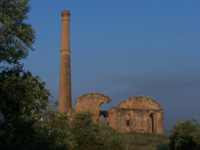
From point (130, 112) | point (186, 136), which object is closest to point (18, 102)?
point (186, 136)

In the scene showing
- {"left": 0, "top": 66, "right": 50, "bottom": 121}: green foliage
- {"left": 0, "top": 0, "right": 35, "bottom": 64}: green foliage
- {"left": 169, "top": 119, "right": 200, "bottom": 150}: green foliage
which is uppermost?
{"left": 0, "top": 0, "right": 35, "bottom": 64}: green foliage

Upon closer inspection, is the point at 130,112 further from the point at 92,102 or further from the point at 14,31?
the point at 14,31

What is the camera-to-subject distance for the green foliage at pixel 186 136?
24.4m

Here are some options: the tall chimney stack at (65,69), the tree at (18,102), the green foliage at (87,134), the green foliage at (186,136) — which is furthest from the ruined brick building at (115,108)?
the tree at (18,102)

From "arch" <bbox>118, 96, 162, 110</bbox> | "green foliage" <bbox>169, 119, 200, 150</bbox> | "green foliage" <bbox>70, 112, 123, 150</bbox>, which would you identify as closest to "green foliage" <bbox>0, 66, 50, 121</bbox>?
"green foliage" <bbox>70, 112, 123, 150</bbox>

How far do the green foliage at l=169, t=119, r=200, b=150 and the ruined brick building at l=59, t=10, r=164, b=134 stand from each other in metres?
10.5

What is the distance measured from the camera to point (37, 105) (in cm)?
1085

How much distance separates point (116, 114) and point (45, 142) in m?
25.4

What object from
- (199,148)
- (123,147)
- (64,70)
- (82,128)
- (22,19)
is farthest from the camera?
(64,70)

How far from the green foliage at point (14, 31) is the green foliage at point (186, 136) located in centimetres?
1709

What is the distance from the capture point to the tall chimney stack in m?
36.2

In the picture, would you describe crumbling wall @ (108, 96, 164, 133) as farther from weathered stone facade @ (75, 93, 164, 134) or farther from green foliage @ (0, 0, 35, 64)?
green foliage @ (0, 0, 35, 64)

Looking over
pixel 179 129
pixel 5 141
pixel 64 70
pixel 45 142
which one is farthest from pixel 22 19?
pixel 64 70

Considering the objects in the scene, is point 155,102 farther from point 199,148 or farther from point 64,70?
point 199,148
